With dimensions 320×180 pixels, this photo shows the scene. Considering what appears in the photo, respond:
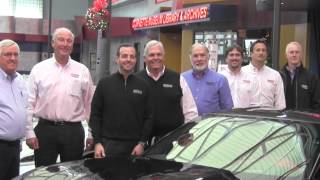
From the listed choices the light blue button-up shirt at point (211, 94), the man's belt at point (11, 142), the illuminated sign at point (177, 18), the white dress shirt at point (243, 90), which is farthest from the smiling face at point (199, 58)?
the illuminated sign at point (177, 18)

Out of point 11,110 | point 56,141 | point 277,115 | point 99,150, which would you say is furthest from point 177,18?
point 277,115

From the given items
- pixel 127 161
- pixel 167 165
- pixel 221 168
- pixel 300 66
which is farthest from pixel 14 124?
pixel 300 66

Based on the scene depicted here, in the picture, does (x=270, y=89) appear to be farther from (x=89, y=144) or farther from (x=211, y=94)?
(x=89, y=144)

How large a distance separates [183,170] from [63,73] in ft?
7.21

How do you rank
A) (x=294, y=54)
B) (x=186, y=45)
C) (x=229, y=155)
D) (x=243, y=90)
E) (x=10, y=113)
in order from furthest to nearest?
(x=186, y=45) → (x=294, y=54) → (x=243, y=90) → (x=10, y=113) → (x=229, y=155)

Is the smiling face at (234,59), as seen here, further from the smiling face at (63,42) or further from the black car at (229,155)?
the smiling face at (63,42)

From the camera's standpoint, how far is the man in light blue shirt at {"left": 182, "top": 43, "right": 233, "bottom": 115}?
650cm

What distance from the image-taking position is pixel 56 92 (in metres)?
5.90

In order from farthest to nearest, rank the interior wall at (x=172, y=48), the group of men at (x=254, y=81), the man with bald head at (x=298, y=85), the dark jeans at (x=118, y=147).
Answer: the interior wall at (x=172, y=48), the man with bald head at (x=298, y=85), the group of men at (x=254, y=81), the dark jeans at (x=118, y=147)

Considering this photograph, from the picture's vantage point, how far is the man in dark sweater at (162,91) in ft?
19.5

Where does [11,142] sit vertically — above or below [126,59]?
below

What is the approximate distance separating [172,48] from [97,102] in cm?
2110

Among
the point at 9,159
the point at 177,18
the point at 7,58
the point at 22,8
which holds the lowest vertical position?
the point at 9,159

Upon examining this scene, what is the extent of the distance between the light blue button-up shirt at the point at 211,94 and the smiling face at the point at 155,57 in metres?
0.74
